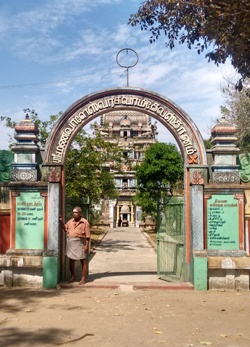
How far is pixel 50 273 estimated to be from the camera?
7723 mm

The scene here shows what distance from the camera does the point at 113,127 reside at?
157 feet

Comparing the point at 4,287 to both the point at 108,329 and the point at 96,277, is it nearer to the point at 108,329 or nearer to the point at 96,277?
the point at 96,277

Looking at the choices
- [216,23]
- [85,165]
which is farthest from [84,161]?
[216,23]

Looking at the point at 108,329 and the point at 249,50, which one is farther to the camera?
the point at 249,50

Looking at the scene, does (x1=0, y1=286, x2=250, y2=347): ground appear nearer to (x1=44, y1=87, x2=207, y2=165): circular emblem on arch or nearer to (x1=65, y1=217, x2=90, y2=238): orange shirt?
(x1=65, y1=217, x2=90, y2=238): orange shirt

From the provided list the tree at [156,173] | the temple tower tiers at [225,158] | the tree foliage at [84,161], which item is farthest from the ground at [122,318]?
the tree at [156,173]

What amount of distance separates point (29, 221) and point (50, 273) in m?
1.08

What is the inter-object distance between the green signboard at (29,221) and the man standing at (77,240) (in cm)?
45

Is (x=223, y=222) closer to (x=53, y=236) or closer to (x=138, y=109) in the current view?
(x=138, y=109)

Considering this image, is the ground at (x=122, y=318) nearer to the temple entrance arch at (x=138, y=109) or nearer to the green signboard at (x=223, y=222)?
the green signboard at (x=223, y=222)

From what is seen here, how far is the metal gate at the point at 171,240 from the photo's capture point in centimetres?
841

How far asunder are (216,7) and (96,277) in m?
5.75

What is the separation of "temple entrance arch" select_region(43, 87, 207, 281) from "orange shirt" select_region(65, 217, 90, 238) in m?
0.37

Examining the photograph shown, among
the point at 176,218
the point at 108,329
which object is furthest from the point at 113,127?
the point at 108,329
